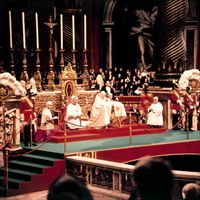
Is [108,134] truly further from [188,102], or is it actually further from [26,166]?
[26,166]

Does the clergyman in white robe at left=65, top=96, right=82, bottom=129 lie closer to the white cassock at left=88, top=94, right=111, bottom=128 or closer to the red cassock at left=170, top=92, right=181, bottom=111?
the white cassock at left=88, top=94, right=111, bottom=128

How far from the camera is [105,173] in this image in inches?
396

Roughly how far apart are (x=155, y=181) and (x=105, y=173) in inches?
279

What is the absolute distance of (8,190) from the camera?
33.2 ft

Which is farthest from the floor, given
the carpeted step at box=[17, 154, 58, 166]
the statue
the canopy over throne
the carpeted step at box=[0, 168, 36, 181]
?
the statue

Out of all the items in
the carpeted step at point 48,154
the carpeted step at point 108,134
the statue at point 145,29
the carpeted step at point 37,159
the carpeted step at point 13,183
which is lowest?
the carpeted step at point 13,183

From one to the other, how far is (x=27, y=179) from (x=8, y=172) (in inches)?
21.7

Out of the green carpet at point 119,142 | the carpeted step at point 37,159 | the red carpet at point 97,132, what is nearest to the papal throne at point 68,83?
the red carpet at point 97,132

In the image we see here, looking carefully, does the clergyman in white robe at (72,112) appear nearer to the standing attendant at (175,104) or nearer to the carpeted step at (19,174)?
the carpeted step at (19,174)

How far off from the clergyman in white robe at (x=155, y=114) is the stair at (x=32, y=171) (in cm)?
397

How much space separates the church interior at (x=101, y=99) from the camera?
35.1ft

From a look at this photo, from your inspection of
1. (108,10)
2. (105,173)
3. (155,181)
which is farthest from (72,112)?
(155,181)

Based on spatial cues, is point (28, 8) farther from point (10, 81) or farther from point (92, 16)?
point (10, 81)

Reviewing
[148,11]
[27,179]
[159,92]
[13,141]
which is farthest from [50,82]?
[148,11]
